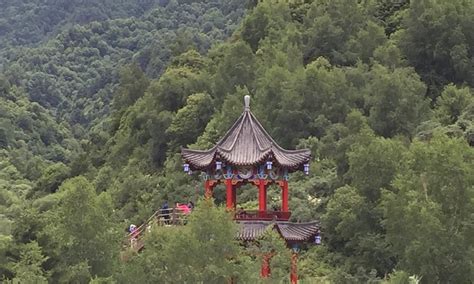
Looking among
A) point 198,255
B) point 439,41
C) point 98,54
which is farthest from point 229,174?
point 98,54

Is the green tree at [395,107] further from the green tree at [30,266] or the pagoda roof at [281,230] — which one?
the green tree at [30,266]

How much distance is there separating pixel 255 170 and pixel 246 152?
18.8 inches

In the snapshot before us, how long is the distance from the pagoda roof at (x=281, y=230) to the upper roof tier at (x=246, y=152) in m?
1.41

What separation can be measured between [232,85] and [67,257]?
28.5 m

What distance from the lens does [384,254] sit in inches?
1184

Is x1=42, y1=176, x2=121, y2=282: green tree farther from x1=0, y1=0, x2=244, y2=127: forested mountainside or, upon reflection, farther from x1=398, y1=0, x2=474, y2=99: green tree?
x1=0, y1=0, x2=244, y2=127: forested mountainside

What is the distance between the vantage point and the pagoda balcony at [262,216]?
23609mm

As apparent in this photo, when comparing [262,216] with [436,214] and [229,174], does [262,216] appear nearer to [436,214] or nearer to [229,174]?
[229,174]

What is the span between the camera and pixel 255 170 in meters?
24.0

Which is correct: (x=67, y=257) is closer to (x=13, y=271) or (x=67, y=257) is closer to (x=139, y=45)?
(x=13, y=271)

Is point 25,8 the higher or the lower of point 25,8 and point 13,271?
the higher

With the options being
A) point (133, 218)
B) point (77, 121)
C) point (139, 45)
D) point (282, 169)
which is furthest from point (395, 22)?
point (139, 45)

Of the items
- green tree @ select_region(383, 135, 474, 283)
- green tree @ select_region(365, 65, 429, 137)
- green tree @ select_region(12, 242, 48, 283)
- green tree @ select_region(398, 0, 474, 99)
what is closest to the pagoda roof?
green tree @ select_region(383, 135, 474, 283)

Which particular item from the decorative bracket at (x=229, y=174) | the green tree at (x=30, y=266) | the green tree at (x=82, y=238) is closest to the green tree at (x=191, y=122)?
the decorative bracket at (x=229, y=174)
